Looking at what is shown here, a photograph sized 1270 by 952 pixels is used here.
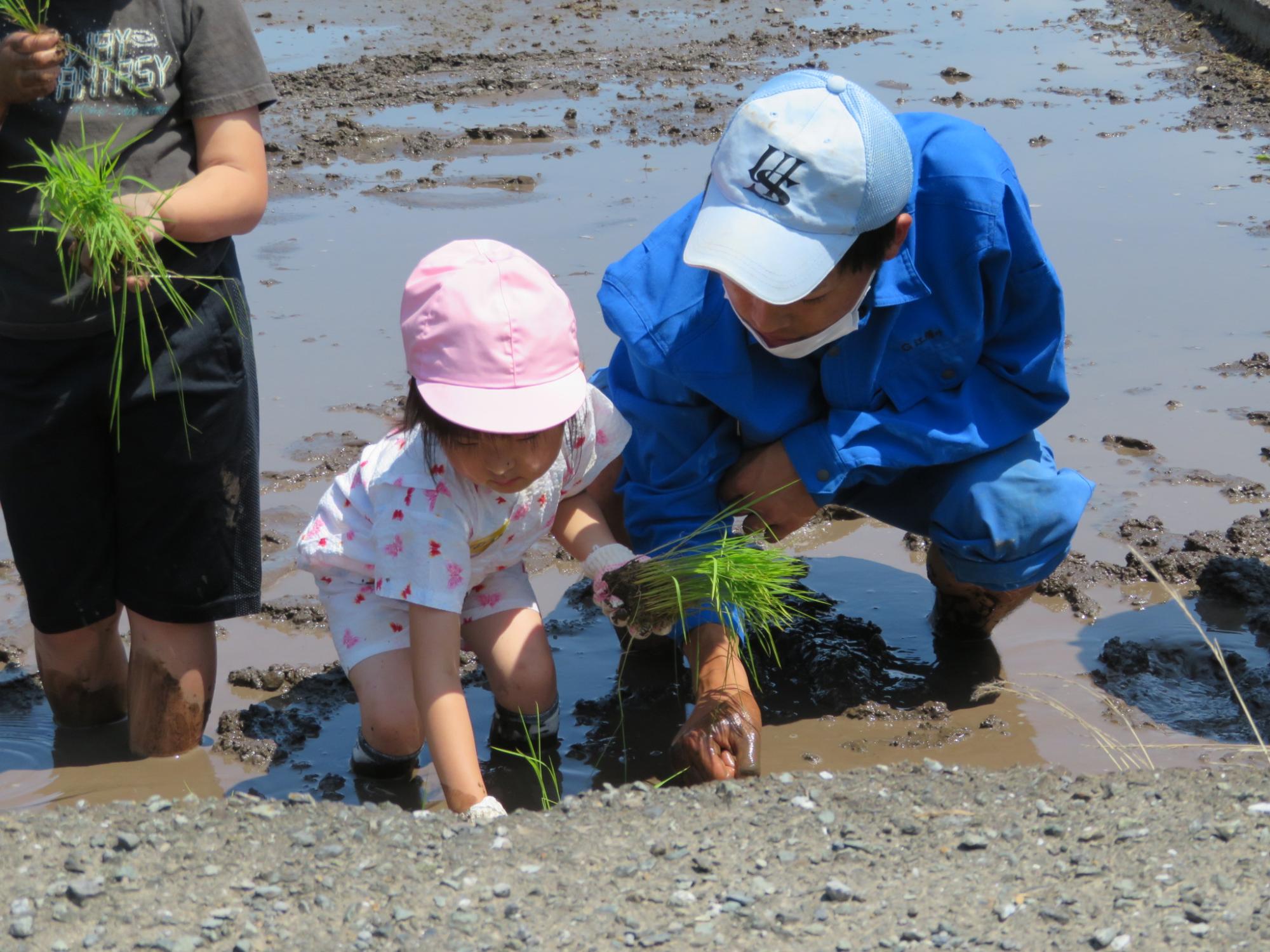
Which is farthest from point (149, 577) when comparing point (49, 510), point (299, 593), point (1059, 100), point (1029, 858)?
point (1059, 100)

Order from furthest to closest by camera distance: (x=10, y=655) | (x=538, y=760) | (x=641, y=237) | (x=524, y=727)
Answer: (x=641, y=237) → (x=10, y=655) → (x=524, y=727) → (x=538, y=760)

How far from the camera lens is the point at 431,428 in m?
2.61

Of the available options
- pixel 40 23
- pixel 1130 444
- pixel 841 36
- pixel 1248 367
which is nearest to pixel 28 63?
pixel 40 23

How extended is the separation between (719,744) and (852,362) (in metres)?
0.90

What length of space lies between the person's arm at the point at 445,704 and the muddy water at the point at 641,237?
47cm

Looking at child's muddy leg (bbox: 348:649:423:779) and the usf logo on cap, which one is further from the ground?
the usf logo on cap

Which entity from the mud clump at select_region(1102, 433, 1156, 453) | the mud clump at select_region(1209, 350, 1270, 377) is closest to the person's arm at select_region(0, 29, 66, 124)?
the mud clump at select_region(1102, 433, 1156, 453)

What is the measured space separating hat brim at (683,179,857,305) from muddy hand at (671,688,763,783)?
87cm

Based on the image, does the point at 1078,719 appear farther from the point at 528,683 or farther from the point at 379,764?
the point at 379,764

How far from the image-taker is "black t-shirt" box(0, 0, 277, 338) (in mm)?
2674

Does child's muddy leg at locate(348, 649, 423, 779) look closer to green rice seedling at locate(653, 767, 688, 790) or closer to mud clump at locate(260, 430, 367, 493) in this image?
green rice seedling at locate(653, 767, 688, 790)

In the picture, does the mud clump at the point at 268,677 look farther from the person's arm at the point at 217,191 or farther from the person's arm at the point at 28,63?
the person's arm at the point at 28,63

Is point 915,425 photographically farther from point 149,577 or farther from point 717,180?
point 149,577

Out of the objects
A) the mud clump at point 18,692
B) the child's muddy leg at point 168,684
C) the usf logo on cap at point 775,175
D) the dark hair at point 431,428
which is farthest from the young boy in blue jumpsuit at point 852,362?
the mud clump at point 18,692
